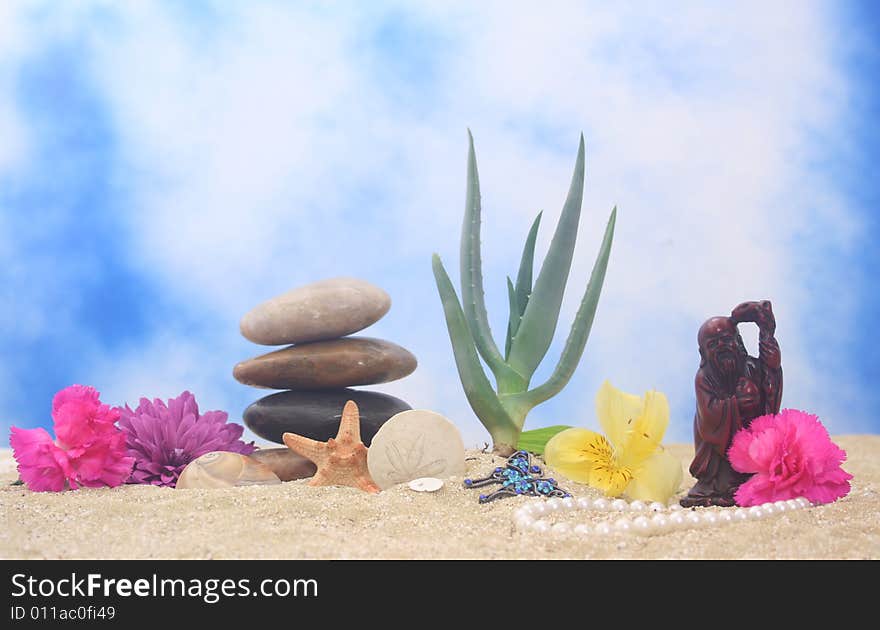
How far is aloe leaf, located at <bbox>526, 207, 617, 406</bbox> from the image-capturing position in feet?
10.6

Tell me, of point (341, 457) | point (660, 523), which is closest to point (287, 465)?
point (341, 457)

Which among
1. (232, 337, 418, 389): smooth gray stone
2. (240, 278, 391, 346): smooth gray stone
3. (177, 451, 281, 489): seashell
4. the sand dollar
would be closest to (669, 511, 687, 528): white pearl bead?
the sand dollar

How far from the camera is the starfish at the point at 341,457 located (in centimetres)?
269

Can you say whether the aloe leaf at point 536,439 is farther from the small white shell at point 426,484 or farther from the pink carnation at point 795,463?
the pink carnation at point 795,463

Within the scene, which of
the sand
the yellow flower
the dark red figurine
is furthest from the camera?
the yellow flower

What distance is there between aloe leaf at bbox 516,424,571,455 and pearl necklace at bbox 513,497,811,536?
34.0 inches

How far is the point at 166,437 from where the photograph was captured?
292cm

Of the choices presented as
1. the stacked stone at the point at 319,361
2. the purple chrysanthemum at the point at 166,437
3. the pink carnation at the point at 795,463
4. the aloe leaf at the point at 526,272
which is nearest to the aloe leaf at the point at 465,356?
the stacked stone at the point at 319,361

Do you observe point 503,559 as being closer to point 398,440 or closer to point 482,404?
point 398,440

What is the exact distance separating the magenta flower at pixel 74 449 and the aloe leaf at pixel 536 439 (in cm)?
154

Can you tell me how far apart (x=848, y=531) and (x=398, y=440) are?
139 cm

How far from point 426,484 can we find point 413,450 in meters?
0.26

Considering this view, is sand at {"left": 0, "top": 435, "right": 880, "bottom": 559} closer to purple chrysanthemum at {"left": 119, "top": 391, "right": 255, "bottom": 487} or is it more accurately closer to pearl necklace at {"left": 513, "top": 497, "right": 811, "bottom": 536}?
pearl necklace at {"left": 513, "top": 497, "right": 811, "bottom": 536}
